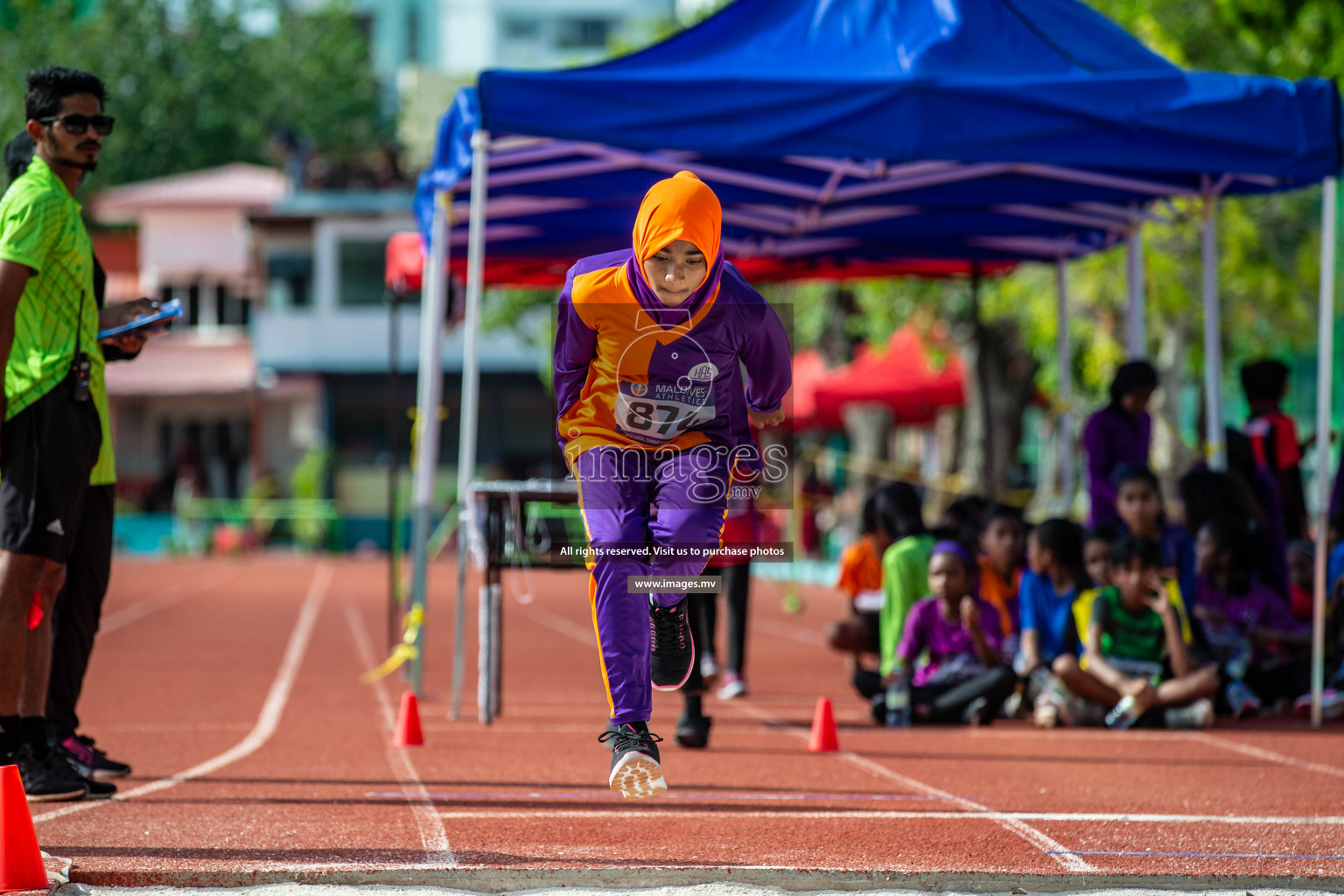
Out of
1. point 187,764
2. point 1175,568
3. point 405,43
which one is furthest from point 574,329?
point 405,43

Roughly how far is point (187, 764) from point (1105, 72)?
5690 mm

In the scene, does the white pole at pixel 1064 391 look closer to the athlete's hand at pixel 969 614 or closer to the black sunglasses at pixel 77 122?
the athlete's hand at pixel 969 614

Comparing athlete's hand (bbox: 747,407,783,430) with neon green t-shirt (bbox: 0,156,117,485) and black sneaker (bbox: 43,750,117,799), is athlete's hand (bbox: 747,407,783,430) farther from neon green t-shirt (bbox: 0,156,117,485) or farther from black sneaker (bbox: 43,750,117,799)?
black sneaker (bbox: 43,750,117,799)

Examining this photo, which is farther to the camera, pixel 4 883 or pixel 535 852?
pixel 535 852

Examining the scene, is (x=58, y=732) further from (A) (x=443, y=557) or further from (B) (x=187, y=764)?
(A) (x=443, y=557)

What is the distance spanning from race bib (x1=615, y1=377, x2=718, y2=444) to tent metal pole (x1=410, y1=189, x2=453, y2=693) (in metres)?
4.07

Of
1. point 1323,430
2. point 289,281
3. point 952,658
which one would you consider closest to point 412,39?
point 289,281

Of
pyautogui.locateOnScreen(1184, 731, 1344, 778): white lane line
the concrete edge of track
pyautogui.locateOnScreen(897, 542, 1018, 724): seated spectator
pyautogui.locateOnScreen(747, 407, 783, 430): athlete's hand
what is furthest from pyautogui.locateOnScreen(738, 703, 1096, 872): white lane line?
pyautogui.locateOnScreen(1184, 731, 1344, 778): white lane line

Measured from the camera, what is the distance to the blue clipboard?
597 cm

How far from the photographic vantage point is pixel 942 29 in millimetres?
8375

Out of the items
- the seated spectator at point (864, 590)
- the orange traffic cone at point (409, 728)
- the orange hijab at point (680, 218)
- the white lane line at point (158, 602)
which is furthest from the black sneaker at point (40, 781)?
the white lane line at point (158, 602)

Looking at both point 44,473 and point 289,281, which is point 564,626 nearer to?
point 44,473

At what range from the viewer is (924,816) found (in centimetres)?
559

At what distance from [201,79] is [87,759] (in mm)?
48485
